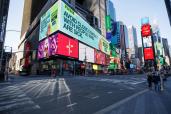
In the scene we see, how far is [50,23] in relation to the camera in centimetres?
5297

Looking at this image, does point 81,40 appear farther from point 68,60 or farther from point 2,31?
point 2,31

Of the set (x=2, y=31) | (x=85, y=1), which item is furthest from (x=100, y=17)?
(x=2, y=31)

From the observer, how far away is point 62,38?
48.9m

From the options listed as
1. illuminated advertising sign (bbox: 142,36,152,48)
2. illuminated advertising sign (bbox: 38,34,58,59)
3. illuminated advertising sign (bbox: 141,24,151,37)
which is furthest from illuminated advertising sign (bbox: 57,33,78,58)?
illuminated advertising sign (bbox: 141,24,151,37)

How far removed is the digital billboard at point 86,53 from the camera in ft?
195

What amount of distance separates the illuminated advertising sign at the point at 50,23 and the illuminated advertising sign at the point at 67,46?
421cm

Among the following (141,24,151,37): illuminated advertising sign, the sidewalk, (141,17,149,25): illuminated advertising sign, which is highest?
(141,17,149,25): illuminated advertising sign

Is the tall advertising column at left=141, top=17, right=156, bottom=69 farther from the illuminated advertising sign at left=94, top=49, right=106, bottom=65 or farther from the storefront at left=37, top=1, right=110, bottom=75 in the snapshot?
the storefront at left=37, top=1, right=110, bottom=75

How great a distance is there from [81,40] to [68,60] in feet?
42.6

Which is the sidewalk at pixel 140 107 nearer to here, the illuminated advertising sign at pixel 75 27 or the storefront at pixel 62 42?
the storefront at pixel 62 42

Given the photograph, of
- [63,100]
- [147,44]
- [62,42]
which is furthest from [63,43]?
[147,44]

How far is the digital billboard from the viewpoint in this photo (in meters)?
59.6

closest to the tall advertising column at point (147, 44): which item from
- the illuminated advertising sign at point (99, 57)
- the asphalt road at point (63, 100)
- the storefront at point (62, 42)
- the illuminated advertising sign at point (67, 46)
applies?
the illuminated advertising sign at point (99, 57)

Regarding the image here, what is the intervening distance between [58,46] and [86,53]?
1953 cm
